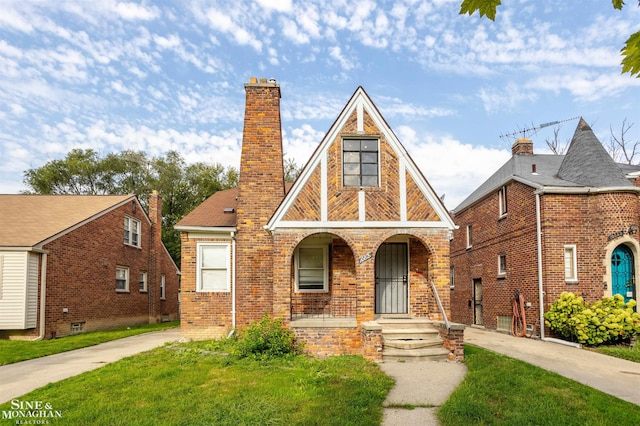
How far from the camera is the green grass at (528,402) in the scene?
567 centimetres

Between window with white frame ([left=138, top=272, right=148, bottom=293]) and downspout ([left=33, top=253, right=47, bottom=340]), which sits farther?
window with white frame ([left=138, top=272, right=148, bottom=293])

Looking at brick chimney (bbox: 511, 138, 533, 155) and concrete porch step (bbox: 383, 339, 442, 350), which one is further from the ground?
brick chimney (bbox: 511, 138, 533, 155)

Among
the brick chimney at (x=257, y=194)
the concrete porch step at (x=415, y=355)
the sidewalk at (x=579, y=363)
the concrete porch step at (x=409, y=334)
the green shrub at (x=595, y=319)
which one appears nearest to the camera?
the sidewalk at (x=579, y=363)

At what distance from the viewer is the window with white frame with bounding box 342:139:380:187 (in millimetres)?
11125

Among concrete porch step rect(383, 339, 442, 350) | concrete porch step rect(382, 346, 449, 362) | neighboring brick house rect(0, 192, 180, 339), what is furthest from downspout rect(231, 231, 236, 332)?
neighboring brick house rect(0, 192, 180, 339)

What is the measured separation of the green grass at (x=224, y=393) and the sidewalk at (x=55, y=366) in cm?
57

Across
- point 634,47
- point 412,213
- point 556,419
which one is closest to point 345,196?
point 412,213

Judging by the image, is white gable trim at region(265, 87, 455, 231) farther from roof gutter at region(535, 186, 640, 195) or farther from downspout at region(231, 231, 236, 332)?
roof gutter at region(535, 186, 640, 195)

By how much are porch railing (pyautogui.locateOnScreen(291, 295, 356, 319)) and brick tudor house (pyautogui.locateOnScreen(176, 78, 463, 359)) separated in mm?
29

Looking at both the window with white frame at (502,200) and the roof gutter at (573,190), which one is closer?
the roof gutter at (573,190)

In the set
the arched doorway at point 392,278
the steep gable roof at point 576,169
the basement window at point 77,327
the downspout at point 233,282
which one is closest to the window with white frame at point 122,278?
the basement window at point 77,327

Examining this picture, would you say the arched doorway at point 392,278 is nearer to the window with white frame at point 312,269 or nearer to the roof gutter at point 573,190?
the window with white frame at point 312,269

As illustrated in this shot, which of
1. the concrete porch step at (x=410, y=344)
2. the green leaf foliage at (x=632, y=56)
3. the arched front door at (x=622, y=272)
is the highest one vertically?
the green leaf foliage at (x=632, y=56)

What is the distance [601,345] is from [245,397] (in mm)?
10809
